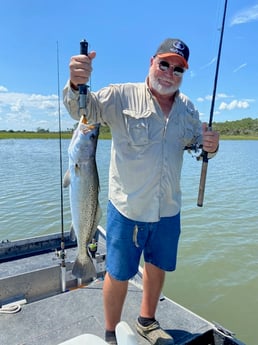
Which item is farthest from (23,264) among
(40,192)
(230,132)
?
(230,132)

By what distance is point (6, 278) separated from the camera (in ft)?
11.1

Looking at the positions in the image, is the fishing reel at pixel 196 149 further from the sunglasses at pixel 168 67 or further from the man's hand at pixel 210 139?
the sunglasses at pixel 168 67

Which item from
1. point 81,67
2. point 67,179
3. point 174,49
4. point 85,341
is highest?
point 174,49

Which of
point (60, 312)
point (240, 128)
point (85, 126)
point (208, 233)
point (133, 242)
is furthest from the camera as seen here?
point (240, 128)

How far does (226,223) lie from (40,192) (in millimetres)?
8019

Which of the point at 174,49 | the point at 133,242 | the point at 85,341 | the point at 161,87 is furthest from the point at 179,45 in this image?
the point at 85,341

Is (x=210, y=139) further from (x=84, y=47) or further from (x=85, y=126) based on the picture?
(x=84, y=47)

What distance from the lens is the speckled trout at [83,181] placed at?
7.30 feet

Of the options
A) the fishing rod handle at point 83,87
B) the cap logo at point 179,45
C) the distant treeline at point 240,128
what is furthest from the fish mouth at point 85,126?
the distant treeline at point 240,128

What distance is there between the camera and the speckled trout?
223cm

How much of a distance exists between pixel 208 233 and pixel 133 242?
21.2ft

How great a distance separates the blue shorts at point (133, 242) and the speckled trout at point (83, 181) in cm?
25

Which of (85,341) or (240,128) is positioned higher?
(85,341)

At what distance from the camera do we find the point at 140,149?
255 cm
